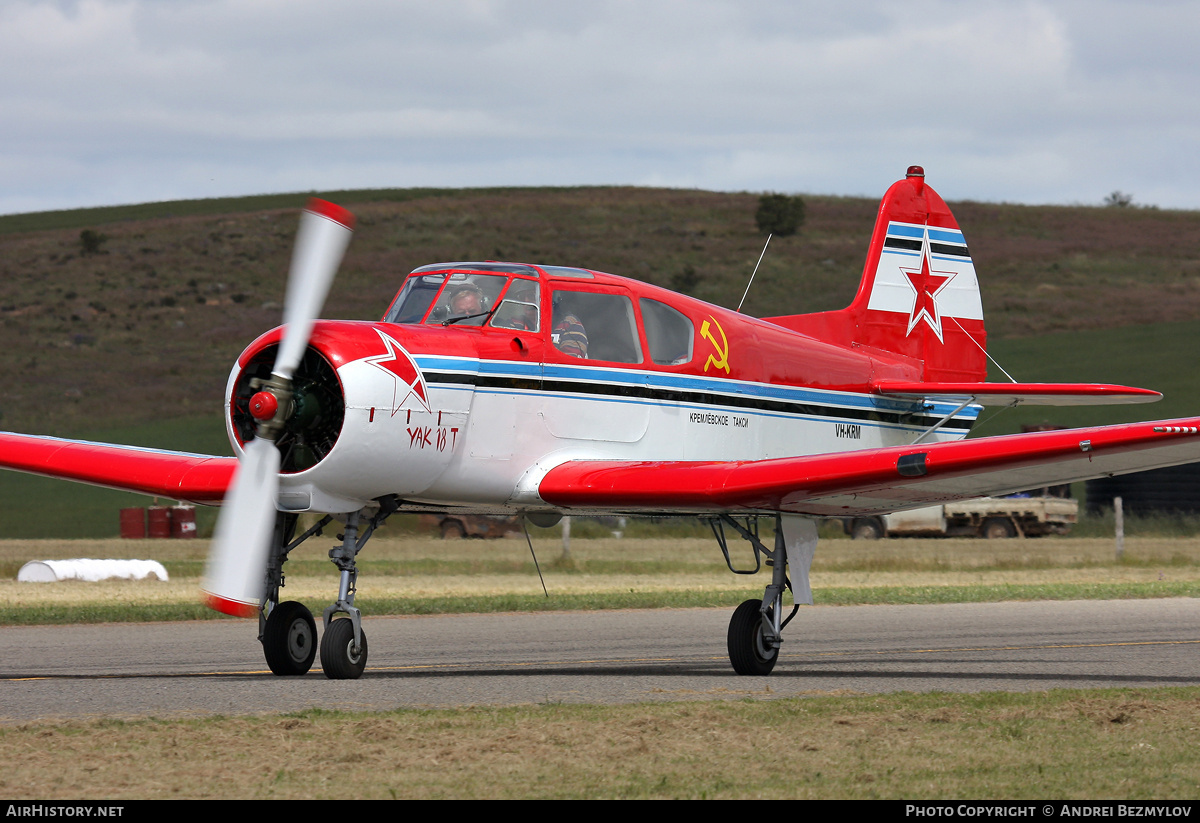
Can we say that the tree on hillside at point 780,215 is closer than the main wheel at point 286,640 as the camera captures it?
No

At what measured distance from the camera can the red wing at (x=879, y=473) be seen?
1059cm

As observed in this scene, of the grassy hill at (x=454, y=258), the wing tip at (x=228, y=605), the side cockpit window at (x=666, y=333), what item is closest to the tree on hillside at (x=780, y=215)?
the grassy hill at (x=454, y=258)

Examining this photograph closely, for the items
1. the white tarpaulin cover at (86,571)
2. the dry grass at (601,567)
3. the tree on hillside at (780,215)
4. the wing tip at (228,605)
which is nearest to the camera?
the wing tip at (228,605)

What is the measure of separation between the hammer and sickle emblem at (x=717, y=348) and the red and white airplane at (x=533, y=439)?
0.07 ft

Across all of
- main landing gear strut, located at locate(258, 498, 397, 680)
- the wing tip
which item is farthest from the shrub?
the wing tip

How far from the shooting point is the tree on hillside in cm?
11088

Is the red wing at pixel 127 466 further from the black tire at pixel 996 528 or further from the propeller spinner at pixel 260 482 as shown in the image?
the black tire at pixel 996 528

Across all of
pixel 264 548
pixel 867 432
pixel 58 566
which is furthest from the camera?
pixel 58 566

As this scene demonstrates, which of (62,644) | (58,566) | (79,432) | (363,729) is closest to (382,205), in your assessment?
(79,432)

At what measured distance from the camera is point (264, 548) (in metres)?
10.8

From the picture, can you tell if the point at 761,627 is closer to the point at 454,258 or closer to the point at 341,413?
the point at 341,413

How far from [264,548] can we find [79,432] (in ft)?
184

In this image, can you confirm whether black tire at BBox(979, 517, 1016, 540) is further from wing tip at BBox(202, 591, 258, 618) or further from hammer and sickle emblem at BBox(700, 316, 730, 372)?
wing tip at BBox(202, 591, 258, 618)
